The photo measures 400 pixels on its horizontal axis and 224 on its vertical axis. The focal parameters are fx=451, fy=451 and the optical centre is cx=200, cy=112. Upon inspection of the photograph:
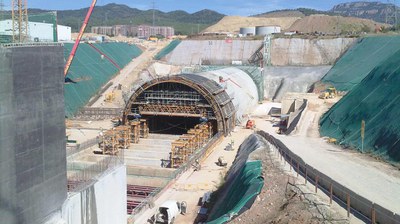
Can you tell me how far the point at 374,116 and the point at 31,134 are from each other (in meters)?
20.1

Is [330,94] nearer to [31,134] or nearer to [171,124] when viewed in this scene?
[171,124]

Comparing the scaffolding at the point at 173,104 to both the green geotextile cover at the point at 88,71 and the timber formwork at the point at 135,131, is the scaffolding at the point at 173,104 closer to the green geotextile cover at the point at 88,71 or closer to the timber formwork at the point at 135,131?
the timber formwork at the point at 135,131

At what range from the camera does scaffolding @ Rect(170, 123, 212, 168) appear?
1120 inches

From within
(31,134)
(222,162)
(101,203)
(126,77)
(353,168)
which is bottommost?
(222,162)

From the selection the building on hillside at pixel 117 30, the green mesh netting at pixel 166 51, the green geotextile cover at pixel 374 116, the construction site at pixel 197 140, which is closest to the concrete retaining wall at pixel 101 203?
the construction site at pixel 197 140

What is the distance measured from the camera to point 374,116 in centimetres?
2591

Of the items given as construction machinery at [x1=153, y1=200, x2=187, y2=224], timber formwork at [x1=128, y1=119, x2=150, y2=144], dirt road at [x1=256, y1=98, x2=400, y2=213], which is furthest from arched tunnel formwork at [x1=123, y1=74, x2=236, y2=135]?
construction machinery at [x1=153, y1=200, x2=187, y2=224]

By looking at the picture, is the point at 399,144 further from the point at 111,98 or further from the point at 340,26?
the point at 340,26

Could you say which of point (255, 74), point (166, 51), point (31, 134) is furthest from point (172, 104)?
point (166, 51)

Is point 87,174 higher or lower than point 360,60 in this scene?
lower

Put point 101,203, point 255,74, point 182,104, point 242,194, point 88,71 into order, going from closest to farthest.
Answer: point 101,203 < point 242,194 < point 182,104 < point 88,71 < point 255,74

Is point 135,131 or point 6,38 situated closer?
point 6,38

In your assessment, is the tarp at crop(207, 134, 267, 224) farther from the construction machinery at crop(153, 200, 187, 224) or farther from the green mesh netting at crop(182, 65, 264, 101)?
the green mesh netting at crop(182, 65, 264, 101)

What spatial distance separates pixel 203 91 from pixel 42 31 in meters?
18.6
